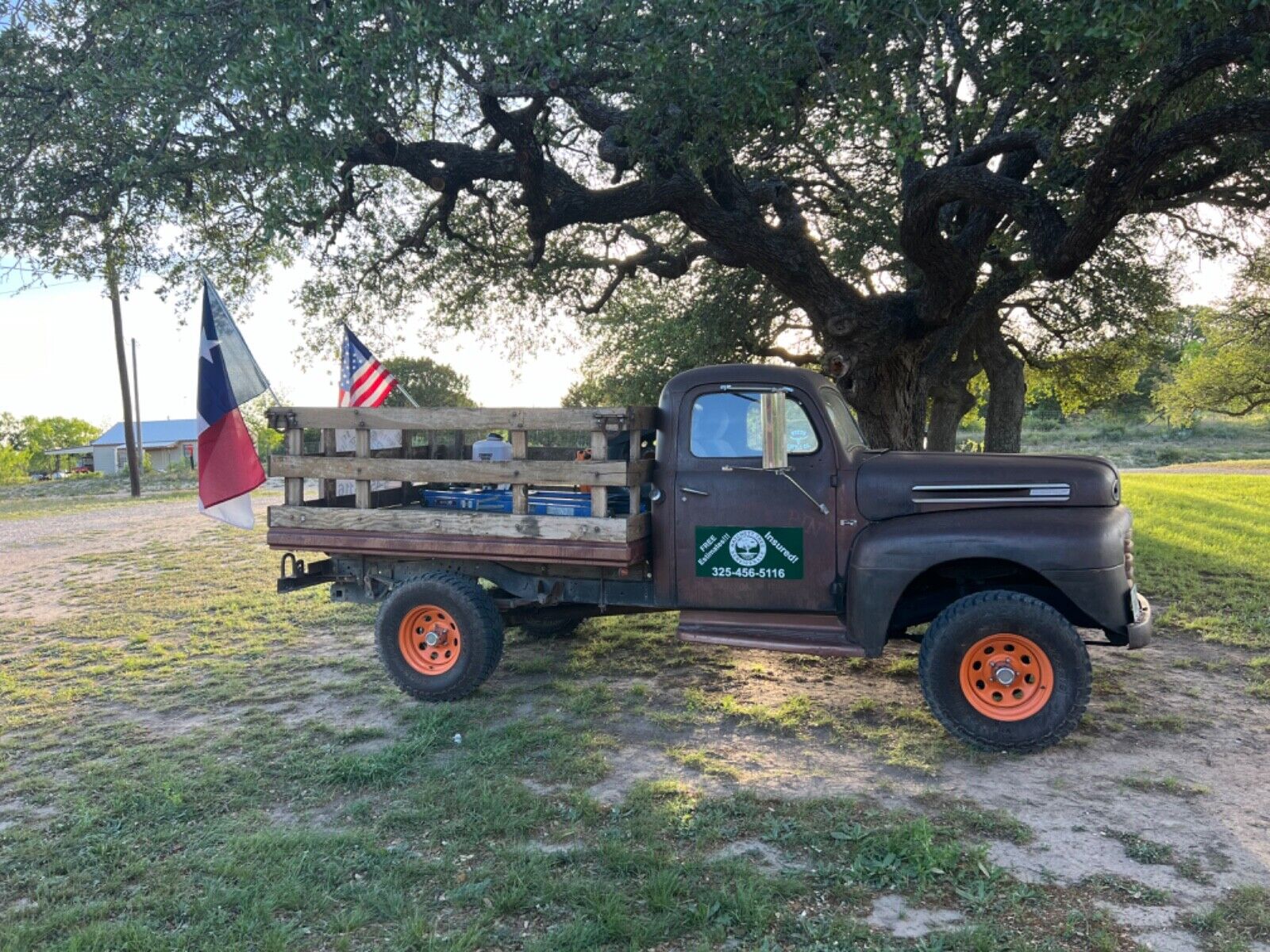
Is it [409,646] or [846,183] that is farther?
[846,183]

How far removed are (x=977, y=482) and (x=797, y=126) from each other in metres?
4.27

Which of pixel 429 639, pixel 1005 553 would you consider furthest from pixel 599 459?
pixel 1005 553

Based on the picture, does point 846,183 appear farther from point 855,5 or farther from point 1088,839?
point 1088,839

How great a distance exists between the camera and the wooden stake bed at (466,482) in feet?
18.1

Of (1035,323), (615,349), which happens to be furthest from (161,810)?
(1035,323)

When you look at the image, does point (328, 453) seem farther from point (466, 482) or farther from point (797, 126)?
point (797, 126)

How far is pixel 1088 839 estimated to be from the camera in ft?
12.5

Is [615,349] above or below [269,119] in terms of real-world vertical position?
below

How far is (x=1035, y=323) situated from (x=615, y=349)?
300 inches

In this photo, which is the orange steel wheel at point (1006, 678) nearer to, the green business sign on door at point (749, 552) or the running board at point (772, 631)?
the running board at point (772, 631)

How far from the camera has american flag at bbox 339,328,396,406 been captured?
8586 millimetres

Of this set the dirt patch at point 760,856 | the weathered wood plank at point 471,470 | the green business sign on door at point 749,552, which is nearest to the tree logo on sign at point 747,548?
the green business sign on door at point 749,552

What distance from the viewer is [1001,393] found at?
14203mm

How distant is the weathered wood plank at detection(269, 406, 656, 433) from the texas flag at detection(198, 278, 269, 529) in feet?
1.47
